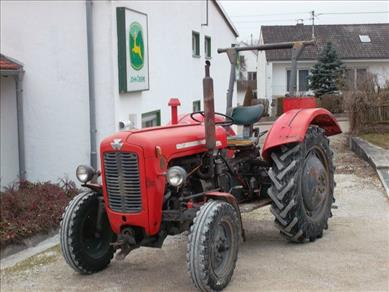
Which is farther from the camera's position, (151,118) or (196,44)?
(196,44)

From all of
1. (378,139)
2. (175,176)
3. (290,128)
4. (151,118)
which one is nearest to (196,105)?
(151,118)

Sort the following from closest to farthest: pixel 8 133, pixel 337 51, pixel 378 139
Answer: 1. pixel 8 133
2. pixel 378 139
3. pixel 337 51

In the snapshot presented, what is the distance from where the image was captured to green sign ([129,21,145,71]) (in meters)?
9.20

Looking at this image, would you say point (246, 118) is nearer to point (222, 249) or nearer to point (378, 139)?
point (222, 249)

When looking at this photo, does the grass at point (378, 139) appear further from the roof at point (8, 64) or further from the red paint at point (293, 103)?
the roof at point (8, 64)

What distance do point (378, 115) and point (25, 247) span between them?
1149 cm

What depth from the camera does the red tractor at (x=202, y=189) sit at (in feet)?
15.4

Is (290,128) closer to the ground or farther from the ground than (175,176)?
farther from the ground

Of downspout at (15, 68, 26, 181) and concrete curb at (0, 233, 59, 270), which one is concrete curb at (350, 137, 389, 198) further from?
downspout at (15, 68, 26, 181)

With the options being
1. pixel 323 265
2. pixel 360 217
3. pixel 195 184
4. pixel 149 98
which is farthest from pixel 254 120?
pixel 149 98

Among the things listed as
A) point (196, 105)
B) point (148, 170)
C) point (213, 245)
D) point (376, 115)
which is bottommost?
point (213, 245)

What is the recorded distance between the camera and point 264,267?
541 centimetres

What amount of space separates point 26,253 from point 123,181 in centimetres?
266

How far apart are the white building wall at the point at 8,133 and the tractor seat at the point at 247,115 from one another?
14.3 feet
